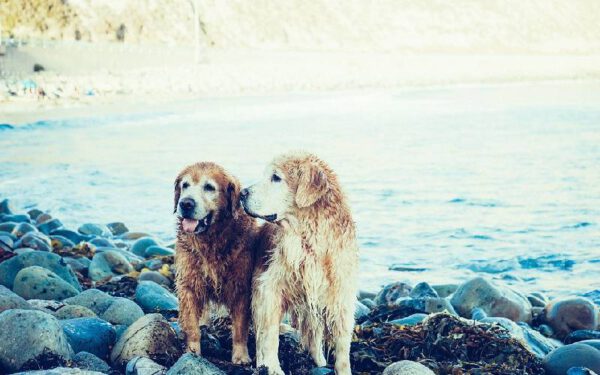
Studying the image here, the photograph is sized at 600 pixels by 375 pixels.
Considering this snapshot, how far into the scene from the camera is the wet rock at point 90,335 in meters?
5.09

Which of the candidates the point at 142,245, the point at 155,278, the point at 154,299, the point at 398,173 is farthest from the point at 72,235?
the point at 398,173

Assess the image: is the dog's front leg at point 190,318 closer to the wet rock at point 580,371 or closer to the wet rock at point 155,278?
the wet rock at point 580,371

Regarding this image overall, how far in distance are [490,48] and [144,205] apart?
410 ft

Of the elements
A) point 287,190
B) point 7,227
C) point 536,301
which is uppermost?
point 287,190

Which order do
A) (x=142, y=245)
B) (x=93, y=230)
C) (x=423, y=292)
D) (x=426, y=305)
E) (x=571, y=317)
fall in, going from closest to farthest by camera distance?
(x=571, y=317) < (x=426, y=305) < (x=423, y=292) < (x=142, y=245) < (x=93, y=230)

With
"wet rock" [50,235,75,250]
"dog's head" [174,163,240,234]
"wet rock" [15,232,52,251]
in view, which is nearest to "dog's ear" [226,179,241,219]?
"dog's head" [174,163,240,234]

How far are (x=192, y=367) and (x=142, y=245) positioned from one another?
663 centimetres

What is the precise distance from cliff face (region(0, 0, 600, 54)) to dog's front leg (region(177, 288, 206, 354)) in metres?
75.2

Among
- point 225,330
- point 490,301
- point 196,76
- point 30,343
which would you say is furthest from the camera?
point 196,76

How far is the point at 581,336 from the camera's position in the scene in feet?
23.2

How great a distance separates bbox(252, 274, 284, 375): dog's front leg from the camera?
4797 millimetres

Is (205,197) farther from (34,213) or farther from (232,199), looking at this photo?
(34,213)

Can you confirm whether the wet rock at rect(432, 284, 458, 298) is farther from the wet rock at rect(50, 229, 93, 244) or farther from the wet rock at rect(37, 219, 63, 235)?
the wet rock at rect(37, 219, 63, 235)

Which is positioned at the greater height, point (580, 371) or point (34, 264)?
point (580, 371)
